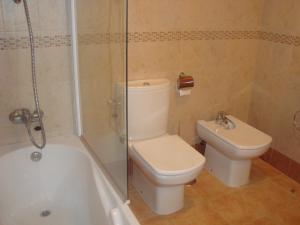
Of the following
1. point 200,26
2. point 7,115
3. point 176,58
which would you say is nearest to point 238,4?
point 200,26

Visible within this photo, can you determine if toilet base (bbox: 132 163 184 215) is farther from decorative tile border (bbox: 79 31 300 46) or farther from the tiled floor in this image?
decorative tile border (bbox: 79 31 300 46)

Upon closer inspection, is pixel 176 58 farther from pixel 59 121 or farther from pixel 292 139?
pixel 292 139

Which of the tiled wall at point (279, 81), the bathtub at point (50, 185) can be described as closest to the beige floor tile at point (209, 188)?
the tiled wall at point (279, 81)

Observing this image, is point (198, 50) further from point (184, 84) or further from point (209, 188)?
point (209, 188)

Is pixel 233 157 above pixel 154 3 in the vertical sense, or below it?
below

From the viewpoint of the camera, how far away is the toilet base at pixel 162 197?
2.04m

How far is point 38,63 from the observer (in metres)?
1.94

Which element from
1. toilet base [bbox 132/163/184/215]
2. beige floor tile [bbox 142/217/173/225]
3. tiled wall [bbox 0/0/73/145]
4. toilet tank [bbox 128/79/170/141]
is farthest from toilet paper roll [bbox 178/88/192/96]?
beige floor tile [bbox 142/217/173/225]

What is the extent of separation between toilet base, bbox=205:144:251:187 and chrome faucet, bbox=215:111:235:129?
0.75 feet

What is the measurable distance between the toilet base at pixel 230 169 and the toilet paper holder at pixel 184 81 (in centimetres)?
60

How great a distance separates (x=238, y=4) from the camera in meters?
2.47

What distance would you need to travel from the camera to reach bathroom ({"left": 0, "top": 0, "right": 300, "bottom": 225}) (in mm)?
1729

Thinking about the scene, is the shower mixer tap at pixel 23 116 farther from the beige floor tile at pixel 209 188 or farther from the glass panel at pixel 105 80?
the beige floor tile at pixel 209 188

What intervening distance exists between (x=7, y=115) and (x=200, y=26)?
5.13ft
